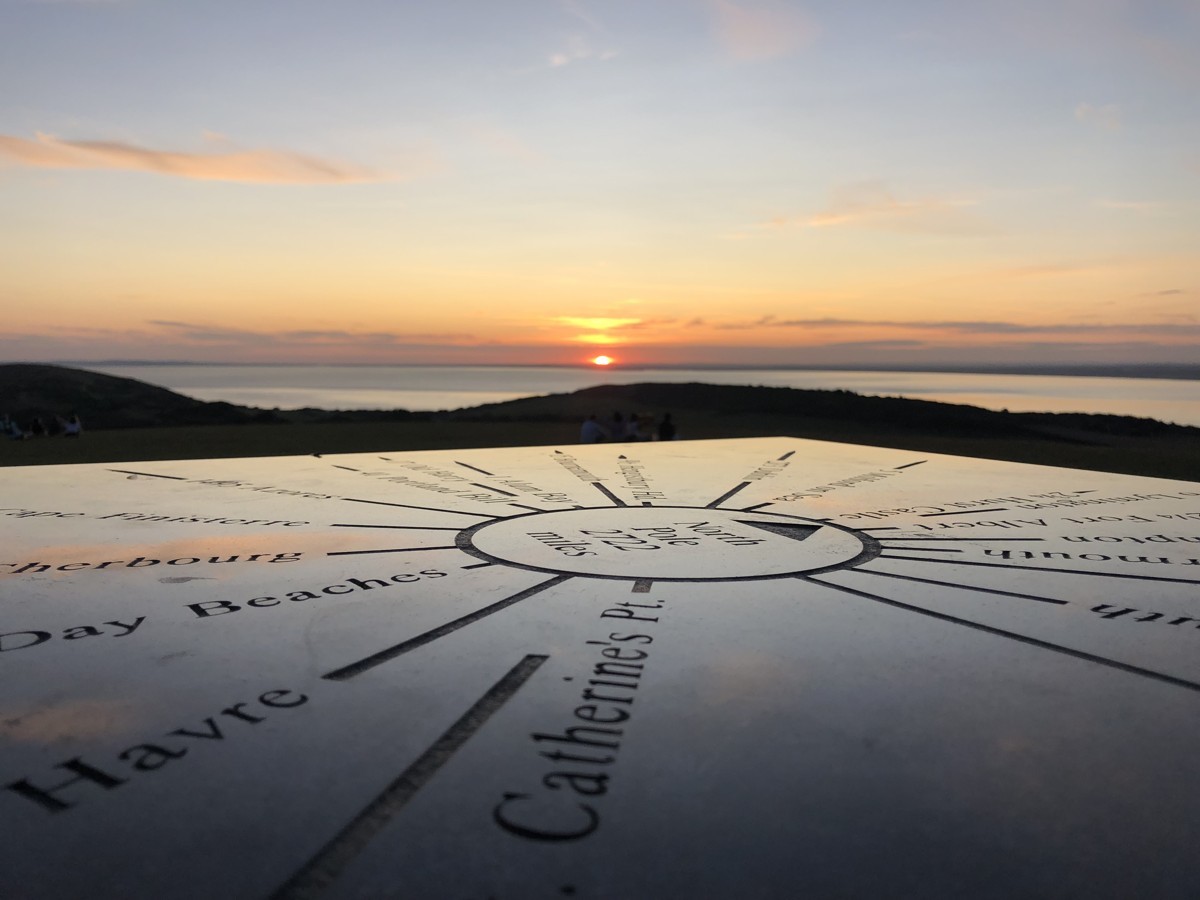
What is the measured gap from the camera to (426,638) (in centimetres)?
363

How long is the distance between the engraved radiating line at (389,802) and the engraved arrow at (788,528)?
9.57 feet

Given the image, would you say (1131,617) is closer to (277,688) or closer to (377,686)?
(377,686)

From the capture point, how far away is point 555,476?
8273 mm

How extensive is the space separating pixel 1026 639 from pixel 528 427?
→ 17.6 meters

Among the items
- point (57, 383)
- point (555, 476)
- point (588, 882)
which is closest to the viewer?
point (588, 882)

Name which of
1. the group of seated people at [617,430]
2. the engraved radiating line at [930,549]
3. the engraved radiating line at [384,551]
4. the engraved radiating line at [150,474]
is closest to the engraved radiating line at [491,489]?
the engraved radiating line at [384,551]

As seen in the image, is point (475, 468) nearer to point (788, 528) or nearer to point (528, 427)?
point (788, 528)

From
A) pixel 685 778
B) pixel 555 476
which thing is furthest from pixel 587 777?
pixel 555 476

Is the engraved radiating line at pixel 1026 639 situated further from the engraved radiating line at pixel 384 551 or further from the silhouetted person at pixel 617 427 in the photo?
the silhouetted person at pixel 617 427

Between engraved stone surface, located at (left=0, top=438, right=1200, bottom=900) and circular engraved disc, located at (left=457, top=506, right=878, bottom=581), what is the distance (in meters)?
0.03

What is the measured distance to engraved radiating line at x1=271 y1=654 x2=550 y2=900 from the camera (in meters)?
Result: 2.03

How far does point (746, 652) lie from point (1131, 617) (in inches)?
69.9

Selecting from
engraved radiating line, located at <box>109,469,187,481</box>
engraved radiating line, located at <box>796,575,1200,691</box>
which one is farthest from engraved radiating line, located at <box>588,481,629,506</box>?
engraved radiating line, located at <box>109,469,187,481</box>

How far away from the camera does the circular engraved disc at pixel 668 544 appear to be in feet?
15.8
